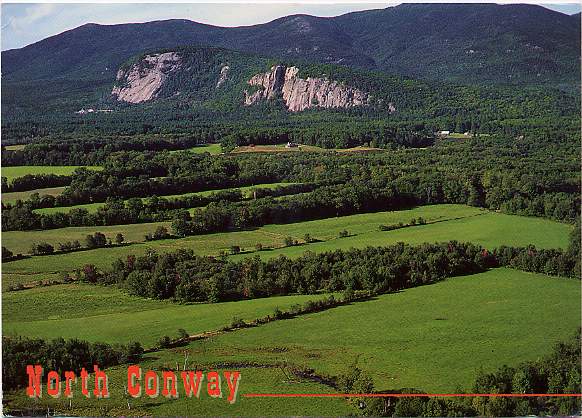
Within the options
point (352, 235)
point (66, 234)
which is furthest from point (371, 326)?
point (66, 234)

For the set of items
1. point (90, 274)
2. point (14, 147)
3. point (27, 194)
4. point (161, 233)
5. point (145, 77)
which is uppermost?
point (145, 77)

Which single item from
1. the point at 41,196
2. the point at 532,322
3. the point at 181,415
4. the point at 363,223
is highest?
the point at 41,196

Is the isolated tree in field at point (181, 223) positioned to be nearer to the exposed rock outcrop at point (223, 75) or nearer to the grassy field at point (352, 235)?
the grassy field at point (352, 235)

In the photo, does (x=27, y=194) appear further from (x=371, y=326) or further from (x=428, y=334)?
(x=428, y=334)

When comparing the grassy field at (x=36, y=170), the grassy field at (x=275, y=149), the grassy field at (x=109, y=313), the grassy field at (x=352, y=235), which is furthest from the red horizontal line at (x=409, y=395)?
the grassy field at (x=275, y=149)

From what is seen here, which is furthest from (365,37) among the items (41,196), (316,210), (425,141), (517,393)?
(517,393)

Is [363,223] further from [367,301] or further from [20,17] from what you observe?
[20,17]

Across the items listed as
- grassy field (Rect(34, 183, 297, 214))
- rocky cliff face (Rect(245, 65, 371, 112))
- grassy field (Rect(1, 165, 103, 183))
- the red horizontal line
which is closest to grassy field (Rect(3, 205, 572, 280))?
grassy field (Rect(34, 183, 297, 214))
